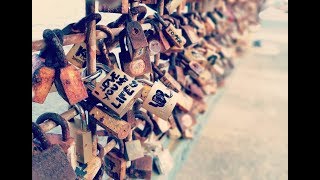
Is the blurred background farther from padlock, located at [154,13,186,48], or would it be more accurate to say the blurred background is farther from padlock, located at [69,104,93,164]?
padlock, located at [69,104,93,164]

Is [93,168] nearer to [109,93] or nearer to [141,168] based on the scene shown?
[109,93]

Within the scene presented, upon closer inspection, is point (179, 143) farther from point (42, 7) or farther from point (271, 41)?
point (271, 41)

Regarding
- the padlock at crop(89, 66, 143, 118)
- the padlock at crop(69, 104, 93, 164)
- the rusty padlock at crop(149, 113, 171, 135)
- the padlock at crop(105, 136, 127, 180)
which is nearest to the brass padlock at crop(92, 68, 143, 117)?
the padlock at crop(89, 66, 143, 118)

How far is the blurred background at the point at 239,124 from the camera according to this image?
337cm

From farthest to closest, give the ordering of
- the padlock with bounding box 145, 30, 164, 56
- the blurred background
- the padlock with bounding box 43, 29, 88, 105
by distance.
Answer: the blurred background
the padlock with bounding box 145, 30, 164, 56
the padlock with bounding box 43, 29, 88, 105

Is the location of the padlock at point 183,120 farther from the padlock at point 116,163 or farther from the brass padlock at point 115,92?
the brass padlock at point 115,92

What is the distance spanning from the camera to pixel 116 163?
6.99 ft

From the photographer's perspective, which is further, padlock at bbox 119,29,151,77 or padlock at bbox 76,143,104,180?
padlock at bbox 119,29,151,77

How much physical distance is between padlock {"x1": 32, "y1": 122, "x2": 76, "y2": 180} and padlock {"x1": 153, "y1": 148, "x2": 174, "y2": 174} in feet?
3.61

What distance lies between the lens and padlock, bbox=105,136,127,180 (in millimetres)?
2121

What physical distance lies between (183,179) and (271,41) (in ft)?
29.1

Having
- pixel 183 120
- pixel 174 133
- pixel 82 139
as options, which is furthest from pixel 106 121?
pixel 183 120
